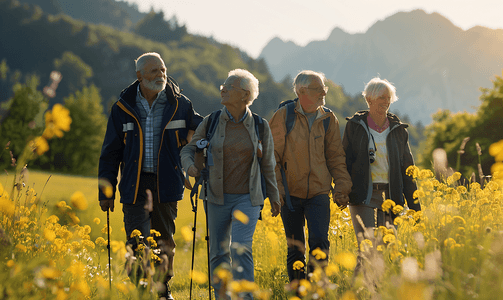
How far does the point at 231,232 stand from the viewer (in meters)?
3.52

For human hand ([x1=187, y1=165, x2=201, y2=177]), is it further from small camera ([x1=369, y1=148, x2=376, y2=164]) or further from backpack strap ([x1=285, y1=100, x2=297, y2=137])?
small camera ([x1=369, y1=148, x2=376, y2=164])

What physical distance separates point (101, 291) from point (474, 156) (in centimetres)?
1957

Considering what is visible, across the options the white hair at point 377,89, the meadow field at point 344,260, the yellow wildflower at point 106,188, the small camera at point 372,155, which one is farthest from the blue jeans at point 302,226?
the yellow wildflower at point 106,188

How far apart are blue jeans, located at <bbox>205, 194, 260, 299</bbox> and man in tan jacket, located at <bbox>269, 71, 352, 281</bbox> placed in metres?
0.55

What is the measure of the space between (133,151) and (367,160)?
2331 mm

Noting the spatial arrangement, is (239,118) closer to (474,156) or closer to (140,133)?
(140,133)

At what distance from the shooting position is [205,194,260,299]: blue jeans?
3.46 m

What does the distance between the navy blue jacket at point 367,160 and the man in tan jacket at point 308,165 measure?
0.55ft

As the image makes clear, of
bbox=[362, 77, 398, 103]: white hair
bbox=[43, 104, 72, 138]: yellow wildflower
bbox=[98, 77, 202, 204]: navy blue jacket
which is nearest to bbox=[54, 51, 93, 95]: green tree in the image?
bbox=[98, 77, 202, 204]: navy blue jacket

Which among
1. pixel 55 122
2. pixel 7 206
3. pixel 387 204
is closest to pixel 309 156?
pixel 387 204

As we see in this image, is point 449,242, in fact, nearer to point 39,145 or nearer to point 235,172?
point 235,172

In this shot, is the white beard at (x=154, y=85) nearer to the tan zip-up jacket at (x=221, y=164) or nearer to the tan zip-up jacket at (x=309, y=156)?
the tan zip-up jacket at (x=221, y=164)

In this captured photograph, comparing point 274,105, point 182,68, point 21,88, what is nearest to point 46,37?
point 182,68

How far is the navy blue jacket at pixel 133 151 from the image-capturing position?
394 centimetres
